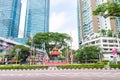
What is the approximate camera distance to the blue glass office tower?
104463 mm

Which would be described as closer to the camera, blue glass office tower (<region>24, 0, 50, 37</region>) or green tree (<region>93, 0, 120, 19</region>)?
green tree (<region>93, 0, 120, 19</region>)

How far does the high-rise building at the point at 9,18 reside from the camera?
3590 inches

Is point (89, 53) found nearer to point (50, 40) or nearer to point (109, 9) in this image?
point (50, 40)

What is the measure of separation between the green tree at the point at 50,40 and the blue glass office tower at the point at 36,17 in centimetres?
4952

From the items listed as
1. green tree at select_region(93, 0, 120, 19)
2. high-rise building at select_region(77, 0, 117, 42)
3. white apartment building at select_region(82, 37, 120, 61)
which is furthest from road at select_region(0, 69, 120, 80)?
high-rise building at select_region(77, 0, 117, 42)

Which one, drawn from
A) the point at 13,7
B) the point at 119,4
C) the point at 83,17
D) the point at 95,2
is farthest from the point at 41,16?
the point at 119,4

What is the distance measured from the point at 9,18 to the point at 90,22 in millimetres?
43680

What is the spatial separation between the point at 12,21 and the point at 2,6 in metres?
10.5

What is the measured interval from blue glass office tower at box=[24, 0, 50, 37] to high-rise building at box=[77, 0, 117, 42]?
22404mm

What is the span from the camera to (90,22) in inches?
3327

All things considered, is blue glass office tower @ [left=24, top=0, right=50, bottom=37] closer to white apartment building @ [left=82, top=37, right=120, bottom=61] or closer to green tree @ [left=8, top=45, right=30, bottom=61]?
white apartment building @ [left=82, top=37, right=120, bottom=61]

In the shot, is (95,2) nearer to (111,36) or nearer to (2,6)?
(111,36)

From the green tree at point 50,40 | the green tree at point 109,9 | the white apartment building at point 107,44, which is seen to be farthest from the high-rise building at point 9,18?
the green tree at point 109,9

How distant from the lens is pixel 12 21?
9625 centimetres
